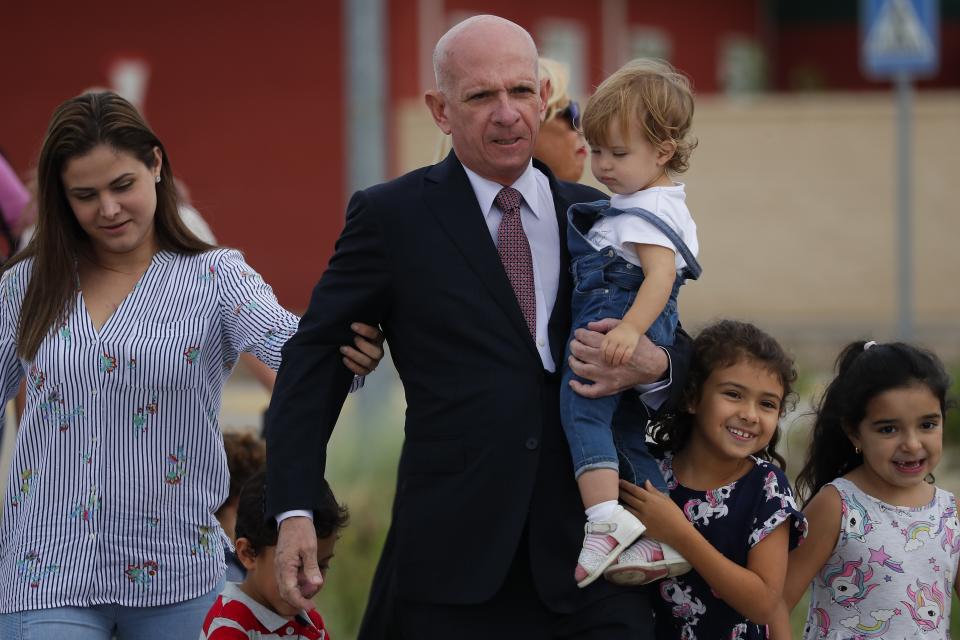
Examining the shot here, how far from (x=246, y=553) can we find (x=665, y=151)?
157cm

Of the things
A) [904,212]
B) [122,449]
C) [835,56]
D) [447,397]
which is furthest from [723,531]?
[835,56]

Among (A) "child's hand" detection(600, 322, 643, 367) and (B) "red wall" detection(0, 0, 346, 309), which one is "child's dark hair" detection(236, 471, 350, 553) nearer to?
(A) "child's hand" detection(600, 322, 643, 367)

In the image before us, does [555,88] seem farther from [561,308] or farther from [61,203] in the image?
[61,203]

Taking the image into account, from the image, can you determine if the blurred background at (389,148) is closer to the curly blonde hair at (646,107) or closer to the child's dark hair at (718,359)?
the child's dark hair at (718,359)

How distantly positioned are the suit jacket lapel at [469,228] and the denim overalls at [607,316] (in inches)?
6.3

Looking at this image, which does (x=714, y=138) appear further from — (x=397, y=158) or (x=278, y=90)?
(x=278, y=90)

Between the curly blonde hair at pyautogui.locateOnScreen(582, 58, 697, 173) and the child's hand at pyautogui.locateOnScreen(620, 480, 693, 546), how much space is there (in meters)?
0.82

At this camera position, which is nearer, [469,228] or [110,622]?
[469,228]

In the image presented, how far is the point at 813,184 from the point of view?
60.2 feet

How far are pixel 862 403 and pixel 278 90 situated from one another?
578 inches

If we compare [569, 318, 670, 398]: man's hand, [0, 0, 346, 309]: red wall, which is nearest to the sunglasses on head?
[569, 318, 670, 398]: man's hand

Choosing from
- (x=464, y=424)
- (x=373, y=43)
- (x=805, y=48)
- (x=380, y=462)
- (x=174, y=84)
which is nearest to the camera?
(x=464, y=424)

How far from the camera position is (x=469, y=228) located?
3678mm

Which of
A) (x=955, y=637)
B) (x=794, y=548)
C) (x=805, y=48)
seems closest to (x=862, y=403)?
(x=794, y=548)
